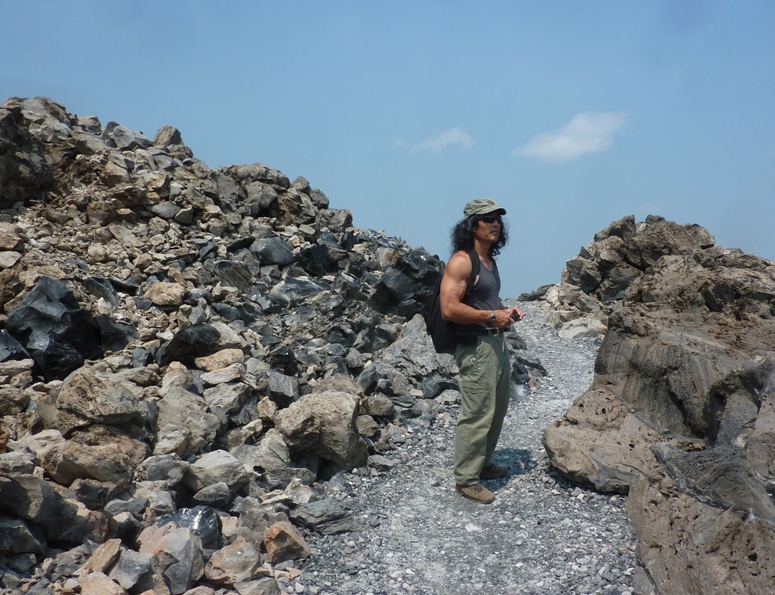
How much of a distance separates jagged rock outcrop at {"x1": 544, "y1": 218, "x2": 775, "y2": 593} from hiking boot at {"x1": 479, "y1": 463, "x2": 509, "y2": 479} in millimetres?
647

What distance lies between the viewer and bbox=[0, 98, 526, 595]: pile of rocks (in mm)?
5395

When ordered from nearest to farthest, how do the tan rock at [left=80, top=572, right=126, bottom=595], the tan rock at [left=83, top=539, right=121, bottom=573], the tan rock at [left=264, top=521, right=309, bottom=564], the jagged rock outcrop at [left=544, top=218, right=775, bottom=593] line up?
the jagged rock outcrop at [left=544, top=218, right=775, bottom=593], the tan rock at [left=80, top=572, right=126, bottom=595], the tan rock at [left=83, top=539, right=121, bottom=573], the tan rock at [left=264, top=521, right=309, bottom=564]

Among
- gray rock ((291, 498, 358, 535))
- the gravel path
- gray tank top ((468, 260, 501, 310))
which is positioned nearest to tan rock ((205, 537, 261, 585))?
the gravel path

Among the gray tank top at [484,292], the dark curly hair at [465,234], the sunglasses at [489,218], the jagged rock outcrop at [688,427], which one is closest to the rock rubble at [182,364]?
the gray tank top at [484,292]

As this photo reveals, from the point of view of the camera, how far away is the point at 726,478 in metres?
4.80

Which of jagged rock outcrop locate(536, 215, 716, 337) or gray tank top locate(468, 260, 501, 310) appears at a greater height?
jagged rock outcrop locate(536, 215, 716, 337)

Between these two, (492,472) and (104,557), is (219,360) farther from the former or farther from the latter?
(104,557)

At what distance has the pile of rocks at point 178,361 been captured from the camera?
5395mm

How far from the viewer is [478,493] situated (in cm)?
699


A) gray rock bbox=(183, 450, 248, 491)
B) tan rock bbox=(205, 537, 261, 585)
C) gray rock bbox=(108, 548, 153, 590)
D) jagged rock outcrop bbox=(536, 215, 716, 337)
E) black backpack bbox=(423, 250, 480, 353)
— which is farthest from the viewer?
jagged rock outcrop bbox=(536, 215, 716, 337)

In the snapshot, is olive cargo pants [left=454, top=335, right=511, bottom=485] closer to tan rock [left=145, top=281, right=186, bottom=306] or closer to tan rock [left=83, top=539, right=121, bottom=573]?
tan rock [left=83, top=539, right=121, bottom=573]

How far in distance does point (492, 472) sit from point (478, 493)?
0.58 m

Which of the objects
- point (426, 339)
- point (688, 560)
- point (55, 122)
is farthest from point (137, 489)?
point (55, 122)

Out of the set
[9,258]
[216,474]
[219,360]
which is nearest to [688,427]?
[216,474]
